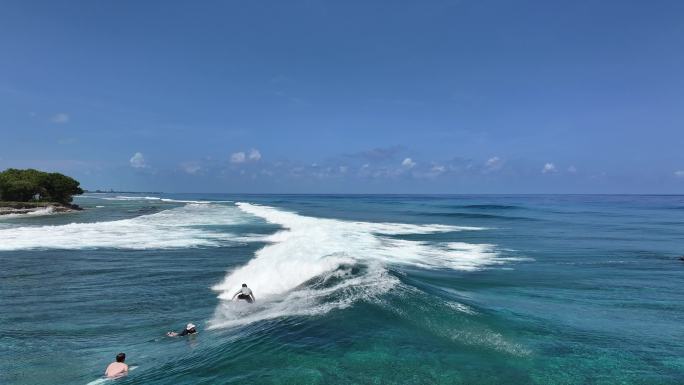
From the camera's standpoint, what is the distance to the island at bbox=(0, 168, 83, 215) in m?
68.6

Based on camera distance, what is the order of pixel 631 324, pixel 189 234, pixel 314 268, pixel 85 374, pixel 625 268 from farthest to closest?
pixel 189 234 < pixel 625 268 < pixel 314 268 < pixel 631 324 < pixel 85 374

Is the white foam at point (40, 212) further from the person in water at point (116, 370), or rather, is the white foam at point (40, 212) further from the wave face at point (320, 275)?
the person in water at point (116, 370)

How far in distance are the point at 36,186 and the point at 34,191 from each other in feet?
4.04

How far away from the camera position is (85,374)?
10398 millimetres

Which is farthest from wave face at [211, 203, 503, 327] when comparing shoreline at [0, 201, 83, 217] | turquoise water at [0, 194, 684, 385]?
shoreline at [0, 201, 83, 217]

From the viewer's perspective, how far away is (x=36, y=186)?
75188mm

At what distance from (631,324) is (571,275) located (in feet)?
29.8

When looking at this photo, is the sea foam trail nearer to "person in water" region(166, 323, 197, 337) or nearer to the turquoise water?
the turquoise water

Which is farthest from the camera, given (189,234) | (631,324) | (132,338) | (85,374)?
(189,234)

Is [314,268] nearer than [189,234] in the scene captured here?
Yes

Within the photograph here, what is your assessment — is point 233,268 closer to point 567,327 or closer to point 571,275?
point 567,327

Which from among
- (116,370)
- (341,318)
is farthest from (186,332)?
(341,318)

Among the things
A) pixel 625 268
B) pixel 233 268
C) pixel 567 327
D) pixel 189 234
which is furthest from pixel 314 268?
pixel 189 234

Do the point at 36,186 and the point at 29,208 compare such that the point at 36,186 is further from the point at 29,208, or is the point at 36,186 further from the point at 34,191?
the point at 29,208
